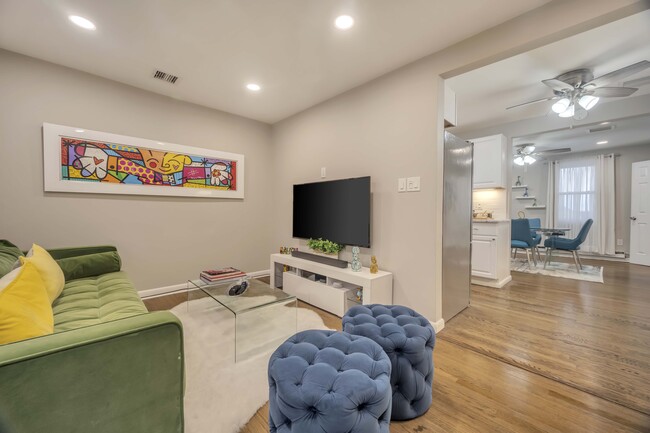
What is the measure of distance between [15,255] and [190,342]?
1395 mm

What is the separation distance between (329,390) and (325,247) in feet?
7.33

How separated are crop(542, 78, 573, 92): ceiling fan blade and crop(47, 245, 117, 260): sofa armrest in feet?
15.8

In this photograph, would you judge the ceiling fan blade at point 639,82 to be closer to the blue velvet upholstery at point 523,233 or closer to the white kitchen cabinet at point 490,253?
the white kitchen cabinet at point 490,253

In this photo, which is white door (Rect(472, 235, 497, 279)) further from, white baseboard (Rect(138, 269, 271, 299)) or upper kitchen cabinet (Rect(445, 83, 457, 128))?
white baseboard (Rect(138, 269, 271, 299))

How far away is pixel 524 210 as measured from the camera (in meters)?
7.70

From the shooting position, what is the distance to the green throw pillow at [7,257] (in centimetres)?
158

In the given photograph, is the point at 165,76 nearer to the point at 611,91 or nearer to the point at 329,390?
the point at 329,390

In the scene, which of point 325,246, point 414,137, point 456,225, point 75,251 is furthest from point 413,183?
point 75,251

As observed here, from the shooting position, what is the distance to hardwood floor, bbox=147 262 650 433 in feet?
4.60

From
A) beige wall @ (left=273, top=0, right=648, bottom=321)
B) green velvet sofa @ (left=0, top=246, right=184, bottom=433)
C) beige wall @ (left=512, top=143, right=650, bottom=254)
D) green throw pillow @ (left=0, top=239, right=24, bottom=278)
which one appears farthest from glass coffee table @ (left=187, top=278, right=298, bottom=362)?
beige wall @ (left=512, top=143, right=650, bottom=254)

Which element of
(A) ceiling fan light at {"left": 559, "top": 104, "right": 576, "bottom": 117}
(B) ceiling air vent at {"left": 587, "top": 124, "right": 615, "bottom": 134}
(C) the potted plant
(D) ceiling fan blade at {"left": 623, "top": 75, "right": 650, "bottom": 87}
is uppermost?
(B) ceiling air vent at {"left": 587, "top": 124, "right": 615, "bottom": 134}

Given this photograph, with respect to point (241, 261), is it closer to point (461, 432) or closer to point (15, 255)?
point (15, 255)

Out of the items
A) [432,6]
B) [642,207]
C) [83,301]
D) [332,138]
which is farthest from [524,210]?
[83,301]

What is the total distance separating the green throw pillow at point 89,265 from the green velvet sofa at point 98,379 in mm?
1795
